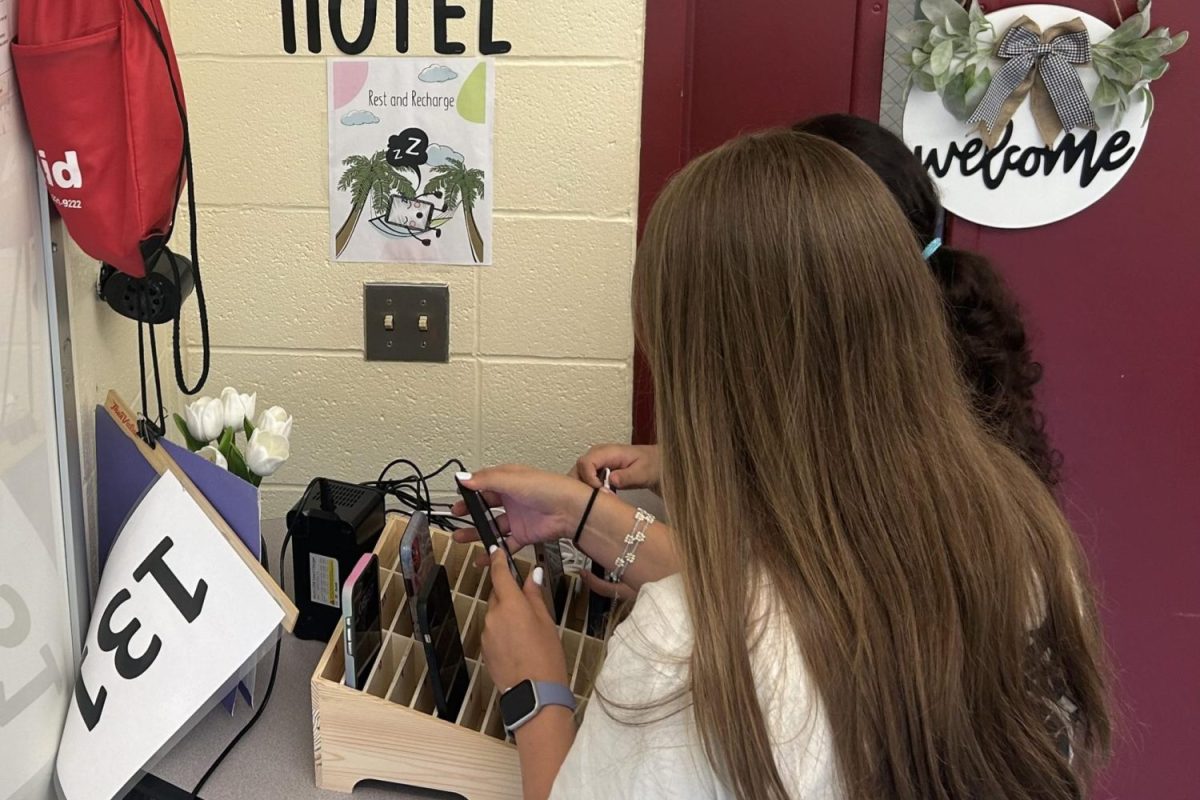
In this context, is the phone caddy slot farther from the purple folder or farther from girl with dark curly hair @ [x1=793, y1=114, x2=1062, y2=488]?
girl with dark curly hair @ [x1=793, y1=114, x2=1062, y2=488]

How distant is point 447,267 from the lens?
1426 millimetres

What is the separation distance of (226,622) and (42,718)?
0.18 meters

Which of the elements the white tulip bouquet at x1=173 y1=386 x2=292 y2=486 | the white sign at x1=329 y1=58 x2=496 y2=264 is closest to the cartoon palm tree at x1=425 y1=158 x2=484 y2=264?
the white sign at x1=329 y1=58 x2=496 y2=264

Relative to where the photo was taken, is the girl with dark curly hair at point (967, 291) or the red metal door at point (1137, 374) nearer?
Result: the girl with dark curly hair at point (967, 291)

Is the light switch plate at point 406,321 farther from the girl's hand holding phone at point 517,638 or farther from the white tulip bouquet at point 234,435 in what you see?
the girl's hand holding phone at point 517,638

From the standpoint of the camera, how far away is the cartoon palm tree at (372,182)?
1.39 metres

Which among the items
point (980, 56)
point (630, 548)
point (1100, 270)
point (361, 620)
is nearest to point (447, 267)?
point (630, 548)

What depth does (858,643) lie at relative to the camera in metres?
0.69

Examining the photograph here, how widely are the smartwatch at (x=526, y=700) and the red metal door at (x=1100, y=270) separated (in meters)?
0.72

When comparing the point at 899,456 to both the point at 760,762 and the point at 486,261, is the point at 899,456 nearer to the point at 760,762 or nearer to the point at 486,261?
the point at 760,762

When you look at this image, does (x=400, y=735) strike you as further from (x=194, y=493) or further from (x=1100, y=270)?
(x=1100, y=270)

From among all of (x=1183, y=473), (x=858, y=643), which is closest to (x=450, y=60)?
(x=858, y=643)

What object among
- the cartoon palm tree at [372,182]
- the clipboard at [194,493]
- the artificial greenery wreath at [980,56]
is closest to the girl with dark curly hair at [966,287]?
the artificial greenery wreath at [980,56]

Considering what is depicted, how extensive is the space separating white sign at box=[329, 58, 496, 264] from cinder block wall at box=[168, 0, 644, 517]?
21mm
